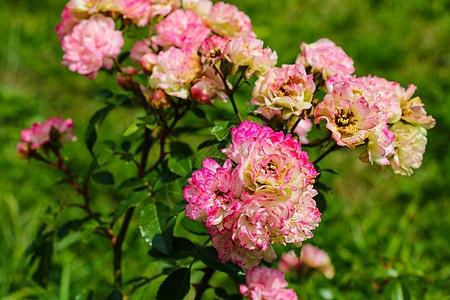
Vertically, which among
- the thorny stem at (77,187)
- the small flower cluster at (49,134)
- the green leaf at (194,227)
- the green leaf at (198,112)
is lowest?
the thorny stem at (77,187)

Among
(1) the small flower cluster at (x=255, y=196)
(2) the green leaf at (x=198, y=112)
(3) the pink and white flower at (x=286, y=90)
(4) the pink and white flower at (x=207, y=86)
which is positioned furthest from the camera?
(2) the green leaf at (x=198, y=112)

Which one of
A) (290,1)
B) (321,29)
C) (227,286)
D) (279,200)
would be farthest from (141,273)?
(290,1)

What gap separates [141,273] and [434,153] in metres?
Answer: 1.62

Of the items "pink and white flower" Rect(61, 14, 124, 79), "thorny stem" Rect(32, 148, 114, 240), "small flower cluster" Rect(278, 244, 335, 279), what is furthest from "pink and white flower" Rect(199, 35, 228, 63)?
"small flower cluster" Rect(278, 244, 335, 279)

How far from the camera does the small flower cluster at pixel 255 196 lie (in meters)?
0.66

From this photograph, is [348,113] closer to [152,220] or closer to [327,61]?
[327,61]

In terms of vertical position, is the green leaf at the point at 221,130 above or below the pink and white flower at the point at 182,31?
below

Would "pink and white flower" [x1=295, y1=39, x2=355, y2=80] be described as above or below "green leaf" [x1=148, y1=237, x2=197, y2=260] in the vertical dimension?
above

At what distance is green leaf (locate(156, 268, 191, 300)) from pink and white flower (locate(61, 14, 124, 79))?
1.63ft

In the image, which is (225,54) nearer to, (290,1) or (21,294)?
(21,294)

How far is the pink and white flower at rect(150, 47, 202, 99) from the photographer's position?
0.90m

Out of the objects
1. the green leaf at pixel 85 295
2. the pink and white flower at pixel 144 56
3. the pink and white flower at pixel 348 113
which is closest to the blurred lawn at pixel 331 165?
the green leaf at pixel 85 295

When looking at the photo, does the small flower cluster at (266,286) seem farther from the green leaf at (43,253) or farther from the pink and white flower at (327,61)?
the green leaf at (43,253)

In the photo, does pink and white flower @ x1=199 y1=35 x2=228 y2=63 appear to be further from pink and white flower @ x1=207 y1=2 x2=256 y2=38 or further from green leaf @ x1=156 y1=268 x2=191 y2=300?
green leaf @ x1=156 y1=268 x2=191 y2=300
